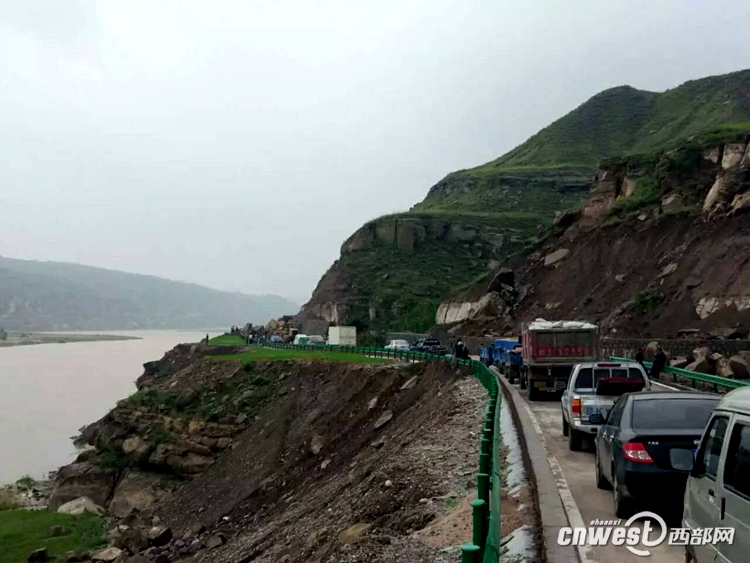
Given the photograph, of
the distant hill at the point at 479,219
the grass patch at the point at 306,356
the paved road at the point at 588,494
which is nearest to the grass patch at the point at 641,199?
the distant hill at the point at 479,219

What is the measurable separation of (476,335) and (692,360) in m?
29.5

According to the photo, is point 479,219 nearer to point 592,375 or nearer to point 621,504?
point 592,375

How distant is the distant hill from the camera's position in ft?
282

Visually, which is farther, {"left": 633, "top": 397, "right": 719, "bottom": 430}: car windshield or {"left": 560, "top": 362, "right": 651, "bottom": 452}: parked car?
{"left": 560, "top": 362, "right": 651, "bottom": 452}: parked car

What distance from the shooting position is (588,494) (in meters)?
9.73

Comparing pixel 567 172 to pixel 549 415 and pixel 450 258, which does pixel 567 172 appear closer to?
pixel 450 258

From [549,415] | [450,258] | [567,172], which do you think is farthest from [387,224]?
[549,415]

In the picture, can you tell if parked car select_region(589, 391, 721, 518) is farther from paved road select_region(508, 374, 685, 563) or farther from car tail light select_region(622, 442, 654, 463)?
paved road select_region(508, 374, 685, 563)

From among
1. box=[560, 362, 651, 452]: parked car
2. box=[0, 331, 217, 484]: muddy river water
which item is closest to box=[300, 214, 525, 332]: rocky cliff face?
box=[0, 331, 217, 484]: muddy river water

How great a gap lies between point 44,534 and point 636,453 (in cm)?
2526

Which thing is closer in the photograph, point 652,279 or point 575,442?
point 575,442

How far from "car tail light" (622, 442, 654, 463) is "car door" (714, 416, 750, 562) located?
3.09 m

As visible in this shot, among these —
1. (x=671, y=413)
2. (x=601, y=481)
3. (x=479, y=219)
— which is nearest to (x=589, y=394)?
(x=601, y=481)

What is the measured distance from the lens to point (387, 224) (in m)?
99.4
